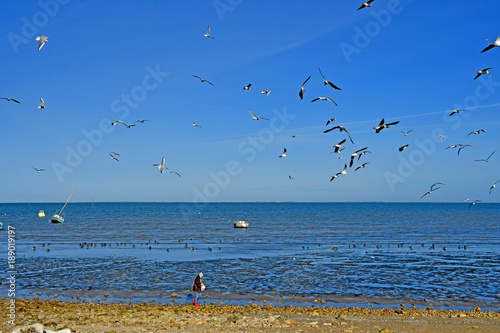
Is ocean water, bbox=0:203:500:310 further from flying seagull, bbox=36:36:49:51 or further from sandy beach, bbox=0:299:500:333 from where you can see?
flying seagull, bbox=36:36:49:51

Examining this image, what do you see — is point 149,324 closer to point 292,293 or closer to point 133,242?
point 292,293

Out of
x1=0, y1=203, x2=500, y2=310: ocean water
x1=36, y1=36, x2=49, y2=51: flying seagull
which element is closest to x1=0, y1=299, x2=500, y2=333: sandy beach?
x1=0, y1=203, x2=500, y2=310: ocean water

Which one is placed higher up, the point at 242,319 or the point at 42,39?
the point at 42,39

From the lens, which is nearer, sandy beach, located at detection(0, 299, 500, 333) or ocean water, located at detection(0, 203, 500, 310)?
sandy beach, located at detection(0, 299, 500, 333)

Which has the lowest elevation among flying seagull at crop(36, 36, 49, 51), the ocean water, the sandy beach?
the ocean water

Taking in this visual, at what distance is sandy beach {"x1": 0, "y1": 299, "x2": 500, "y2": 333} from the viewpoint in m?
15.6

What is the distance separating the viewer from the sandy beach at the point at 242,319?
51.1 ft

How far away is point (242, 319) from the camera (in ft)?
55.7

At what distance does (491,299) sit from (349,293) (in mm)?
6853

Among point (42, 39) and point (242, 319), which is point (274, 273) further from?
point (42, 39)

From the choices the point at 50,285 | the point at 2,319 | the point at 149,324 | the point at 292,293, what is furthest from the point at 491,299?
the point at 50,285

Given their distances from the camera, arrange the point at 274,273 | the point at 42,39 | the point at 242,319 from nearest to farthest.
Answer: the point at 242,319, the point at 42,39, the point at 274,273

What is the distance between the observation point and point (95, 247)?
155ft

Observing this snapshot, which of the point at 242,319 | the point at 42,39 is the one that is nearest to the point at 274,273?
the point at 242,319
